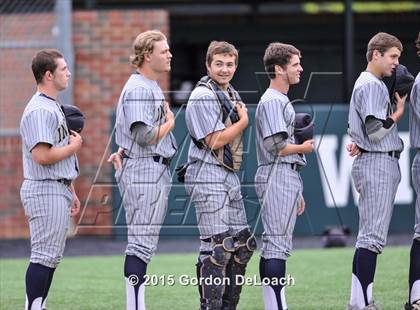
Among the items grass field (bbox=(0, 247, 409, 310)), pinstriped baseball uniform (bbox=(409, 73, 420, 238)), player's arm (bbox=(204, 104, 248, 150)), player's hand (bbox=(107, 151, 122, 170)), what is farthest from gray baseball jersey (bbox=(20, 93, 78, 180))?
pinstriped baseball uniform (bbox=(409, 73, 420, 238))

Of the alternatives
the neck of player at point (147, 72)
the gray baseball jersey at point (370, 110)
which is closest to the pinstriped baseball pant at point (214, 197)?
the neck of player at point (147, 72)

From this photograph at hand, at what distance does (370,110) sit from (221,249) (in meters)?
1.43

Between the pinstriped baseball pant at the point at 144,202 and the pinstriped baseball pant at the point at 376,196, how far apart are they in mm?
1472

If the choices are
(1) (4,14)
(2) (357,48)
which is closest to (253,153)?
(1) (4,14)

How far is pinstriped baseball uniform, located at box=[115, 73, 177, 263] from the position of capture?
22.5ft

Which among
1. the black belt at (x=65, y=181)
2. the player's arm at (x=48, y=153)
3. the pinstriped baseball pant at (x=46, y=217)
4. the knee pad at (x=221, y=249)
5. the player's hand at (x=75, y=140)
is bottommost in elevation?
the knee pad at (x=221, y=249)

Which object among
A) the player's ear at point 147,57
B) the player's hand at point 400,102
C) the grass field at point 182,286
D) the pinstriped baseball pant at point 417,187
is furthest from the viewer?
the grass field at point 182,286

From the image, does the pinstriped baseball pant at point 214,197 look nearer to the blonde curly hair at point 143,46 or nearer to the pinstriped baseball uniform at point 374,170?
the blonde curly hair at point 143,46

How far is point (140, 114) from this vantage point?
22.4 feet

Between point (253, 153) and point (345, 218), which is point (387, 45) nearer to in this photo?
point (253, 153)

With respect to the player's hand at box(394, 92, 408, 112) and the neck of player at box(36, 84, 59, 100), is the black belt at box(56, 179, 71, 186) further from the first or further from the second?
the player's hand at box(394, 92, 408, 112)

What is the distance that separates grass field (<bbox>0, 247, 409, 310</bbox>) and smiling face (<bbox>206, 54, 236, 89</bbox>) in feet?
6.74

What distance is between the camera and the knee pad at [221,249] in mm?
6887

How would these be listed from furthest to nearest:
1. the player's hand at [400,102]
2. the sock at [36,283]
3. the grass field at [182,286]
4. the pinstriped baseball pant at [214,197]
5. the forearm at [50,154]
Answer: the grass field at [182,286]
the player's hand at [400,102]
the pinstriped baseball pant at [214,197]
the sock at [36,283]
the forearm at [50,154]
